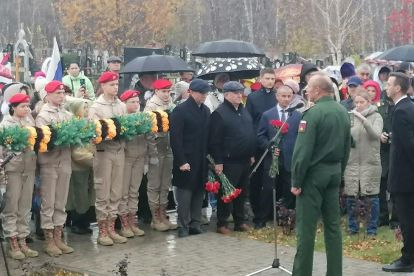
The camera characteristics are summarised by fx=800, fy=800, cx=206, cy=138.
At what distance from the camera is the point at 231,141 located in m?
11.5

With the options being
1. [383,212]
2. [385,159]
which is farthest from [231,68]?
[383,212]

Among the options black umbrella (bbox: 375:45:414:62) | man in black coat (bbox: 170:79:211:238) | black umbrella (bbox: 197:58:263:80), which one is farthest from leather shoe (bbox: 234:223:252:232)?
black umbrella (bbox: 375:45:414:62)

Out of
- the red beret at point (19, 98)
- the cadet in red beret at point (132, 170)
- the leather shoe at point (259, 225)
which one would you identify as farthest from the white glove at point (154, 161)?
the red beret at point (19, 98)

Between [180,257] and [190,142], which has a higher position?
[190,142]

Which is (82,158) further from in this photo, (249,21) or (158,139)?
(249,21)

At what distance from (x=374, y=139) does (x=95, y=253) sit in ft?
13.5

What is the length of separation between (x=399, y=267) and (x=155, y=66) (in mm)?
5953

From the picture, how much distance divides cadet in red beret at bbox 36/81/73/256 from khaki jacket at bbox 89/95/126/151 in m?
0.44

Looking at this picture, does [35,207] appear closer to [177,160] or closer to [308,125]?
[177,160]

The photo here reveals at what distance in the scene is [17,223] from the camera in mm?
10016

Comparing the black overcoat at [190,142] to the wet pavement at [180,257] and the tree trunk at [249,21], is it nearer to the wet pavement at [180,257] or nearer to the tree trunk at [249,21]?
the wet pavement at [180,257]

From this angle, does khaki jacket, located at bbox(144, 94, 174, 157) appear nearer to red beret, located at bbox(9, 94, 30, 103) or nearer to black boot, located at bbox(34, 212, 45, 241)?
black boot, located at bbox(34, 212, 45, 241)

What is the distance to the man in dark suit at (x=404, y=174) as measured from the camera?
923 centimetres

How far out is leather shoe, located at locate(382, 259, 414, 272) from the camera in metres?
9.17
